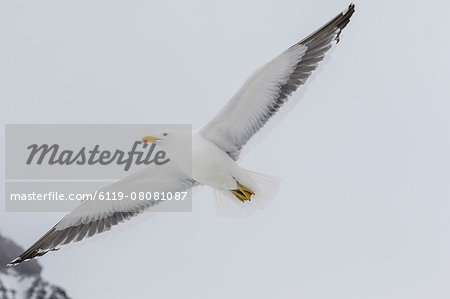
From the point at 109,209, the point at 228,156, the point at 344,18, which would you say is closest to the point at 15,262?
the point at 109,209

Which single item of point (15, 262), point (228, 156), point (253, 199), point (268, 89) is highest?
point (268, 89)

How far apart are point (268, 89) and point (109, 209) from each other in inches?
75.1

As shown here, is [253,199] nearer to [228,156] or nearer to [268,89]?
[228,156]

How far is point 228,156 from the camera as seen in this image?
228 inches

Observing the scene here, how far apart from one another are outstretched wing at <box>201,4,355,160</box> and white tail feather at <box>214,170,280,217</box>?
1.15ft

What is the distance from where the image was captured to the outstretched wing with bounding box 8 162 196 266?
239 inches

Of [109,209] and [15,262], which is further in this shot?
[109,209]

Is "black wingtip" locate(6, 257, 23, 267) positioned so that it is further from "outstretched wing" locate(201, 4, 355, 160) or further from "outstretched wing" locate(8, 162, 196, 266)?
"outstretched wing" locate(201, 4, 355, 160)

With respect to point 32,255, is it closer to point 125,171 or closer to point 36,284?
point 125,171

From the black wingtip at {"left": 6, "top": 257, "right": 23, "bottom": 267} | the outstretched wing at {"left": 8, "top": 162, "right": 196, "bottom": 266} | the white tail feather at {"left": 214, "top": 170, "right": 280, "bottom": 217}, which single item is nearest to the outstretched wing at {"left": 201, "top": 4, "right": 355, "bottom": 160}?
the white tail feather at {"left": 214, "top": 170, "right": 280, "bottom": 217}

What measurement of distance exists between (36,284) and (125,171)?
2218 millimetres

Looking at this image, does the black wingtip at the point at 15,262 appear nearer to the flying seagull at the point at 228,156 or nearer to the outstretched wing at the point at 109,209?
the flying seagull at the point at 228,156

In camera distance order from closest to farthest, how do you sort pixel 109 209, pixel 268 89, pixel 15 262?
pixel 15 262 → pixel 268 89 → pixel 109 209

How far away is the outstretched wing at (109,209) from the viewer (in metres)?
6.07
